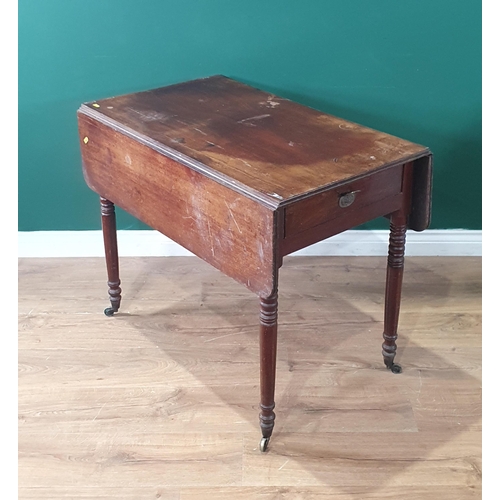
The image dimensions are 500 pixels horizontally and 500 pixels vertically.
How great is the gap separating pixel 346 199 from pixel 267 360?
42 centimetres

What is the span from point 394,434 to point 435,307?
2.09ft

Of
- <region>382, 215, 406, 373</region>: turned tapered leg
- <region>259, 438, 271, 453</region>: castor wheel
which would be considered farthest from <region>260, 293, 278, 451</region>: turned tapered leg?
<region>382, 215, 406, 373</region>: turned tapered leg

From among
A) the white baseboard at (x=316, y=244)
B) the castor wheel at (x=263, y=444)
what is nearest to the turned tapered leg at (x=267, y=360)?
the castor wheel at (x=263, y=444)

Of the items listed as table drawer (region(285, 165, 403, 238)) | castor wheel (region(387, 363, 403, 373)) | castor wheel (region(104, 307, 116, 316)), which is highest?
table drawer (region(285, 165, 403, 238))

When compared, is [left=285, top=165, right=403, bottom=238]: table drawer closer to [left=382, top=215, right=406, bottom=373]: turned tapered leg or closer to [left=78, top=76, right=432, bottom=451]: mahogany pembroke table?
[left=78, top=76, right=432, bottom=451]: mahogany pembroke table

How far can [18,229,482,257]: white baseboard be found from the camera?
261 centimetres

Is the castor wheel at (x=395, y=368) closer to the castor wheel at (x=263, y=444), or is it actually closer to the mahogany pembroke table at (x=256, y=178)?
the mahogany pembroke table at (x=256, y=178)

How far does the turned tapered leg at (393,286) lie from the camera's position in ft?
5.96

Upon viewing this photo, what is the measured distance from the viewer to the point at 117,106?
6.55 feet

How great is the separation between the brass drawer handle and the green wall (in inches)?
34.0

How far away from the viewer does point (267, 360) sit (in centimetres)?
170

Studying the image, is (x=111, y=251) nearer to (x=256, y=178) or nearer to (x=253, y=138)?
(x=253, y=138)

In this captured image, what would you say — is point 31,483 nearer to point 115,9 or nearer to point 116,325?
point 116,325

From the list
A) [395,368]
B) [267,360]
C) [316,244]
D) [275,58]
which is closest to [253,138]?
[267,360]
